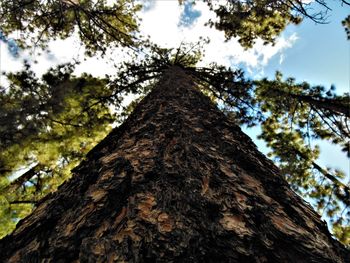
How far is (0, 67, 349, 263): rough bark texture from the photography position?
1.08 meters

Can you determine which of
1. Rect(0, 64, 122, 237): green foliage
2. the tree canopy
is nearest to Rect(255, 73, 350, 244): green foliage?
the tree canopy

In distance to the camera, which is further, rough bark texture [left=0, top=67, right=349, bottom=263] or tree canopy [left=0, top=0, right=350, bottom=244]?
tree canopy [left=0, top=0, right=350, bottom=244]

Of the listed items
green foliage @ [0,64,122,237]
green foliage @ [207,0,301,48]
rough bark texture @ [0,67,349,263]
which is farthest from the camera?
green foliage @ [207,0,301,48]

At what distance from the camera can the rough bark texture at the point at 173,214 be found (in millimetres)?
1079

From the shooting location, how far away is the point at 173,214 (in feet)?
4.04

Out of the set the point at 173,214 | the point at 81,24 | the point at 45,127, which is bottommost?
the point at 173,214

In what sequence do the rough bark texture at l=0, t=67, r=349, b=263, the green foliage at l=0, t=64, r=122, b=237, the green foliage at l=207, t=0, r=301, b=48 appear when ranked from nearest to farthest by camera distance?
the rough bark texture at l=0, t=67, r=349, b=263 → the green foliage at l=0, t=64, r=122, b=237 → the green foliage at l=207, t=0, r=301, b=48

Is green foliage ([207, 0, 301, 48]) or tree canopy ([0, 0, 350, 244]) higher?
green foliage ([207, 0, 301, 48])

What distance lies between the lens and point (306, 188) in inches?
311

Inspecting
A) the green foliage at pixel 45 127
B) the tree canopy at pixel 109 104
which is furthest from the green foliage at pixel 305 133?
the green foliage at pixel 45 127

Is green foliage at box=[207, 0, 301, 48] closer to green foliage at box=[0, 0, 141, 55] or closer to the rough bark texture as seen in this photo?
green foliage at box=[0, 0, 141, 55]

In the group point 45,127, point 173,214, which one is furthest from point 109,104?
point 173,214

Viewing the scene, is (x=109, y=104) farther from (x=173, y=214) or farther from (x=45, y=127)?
(x=173, y=214)

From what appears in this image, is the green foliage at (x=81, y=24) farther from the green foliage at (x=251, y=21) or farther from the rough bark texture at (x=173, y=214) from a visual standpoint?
the rough bark texture at (x=173, y=214)
